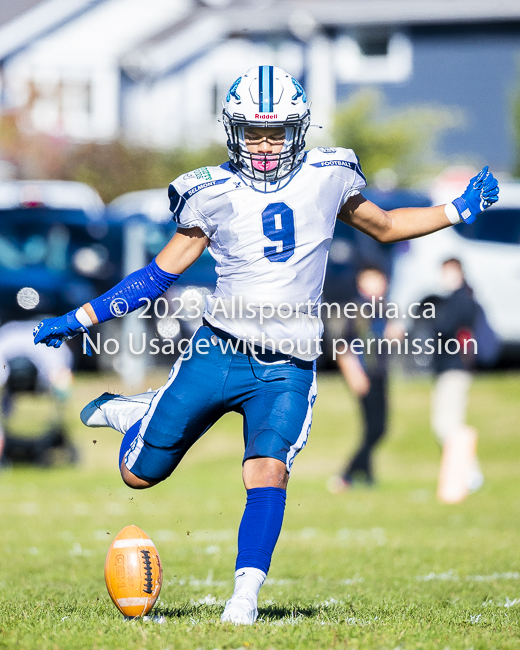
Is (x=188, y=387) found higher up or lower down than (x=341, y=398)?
higher up

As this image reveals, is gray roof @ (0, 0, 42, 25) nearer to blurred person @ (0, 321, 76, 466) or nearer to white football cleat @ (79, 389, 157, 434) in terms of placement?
blurred person @ (0, 321, 76, 466)

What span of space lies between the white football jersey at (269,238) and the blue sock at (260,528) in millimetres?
622

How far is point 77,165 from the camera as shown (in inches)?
880

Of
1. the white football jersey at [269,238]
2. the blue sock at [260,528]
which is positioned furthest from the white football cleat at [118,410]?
the blue sock at [260,528]

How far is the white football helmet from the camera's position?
13.9 ft

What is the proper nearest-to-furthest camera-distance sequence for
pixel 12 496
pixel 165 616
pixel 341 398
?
pixel 165 616 → pixel 12 496 → pixel 341 398

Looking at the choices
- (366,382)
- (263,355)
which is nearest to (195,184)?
(263,355)

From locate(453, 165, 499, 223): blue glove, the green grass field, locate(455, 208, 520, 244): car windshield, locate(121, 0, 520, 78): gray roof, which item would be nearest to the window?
locate(121, 0, 520, 78): gray roof

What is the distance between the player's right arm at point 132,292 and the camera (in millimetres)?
4480

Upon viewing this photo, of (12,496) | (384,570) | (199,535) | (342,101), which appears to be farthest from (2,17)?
(384,570)

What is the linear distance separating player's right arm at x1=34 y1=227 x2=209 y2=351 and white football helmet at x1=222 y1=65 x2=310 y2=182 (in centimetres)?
43

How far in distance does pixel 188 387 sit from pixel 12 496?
6277 mm

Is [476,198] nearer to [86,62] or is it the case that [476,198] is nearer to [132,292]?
[132,292]

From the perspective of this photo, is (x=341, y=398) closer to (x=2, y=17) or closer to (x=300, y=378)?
(x=300, y=378)
